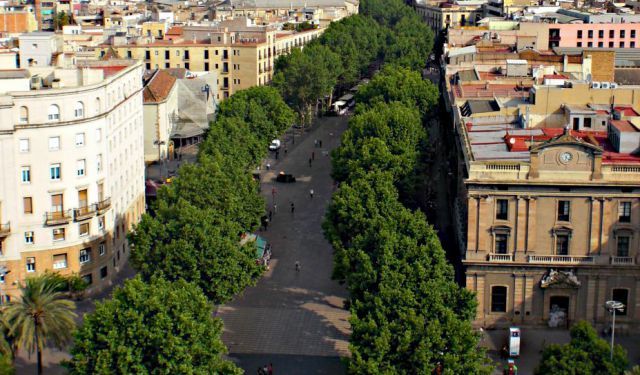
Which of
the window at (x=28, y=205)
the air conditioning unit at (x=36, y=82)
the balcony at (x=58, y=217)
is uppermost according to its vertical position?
the air conditioning unit at (x=36, y=82)

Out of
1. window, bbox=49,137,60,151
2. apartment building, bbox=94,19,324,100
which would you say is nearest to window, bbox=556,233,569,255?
window, bbox=49,137,60,151

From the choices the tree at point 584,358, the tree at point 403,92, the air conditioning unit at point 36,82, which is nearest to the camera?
the tree at point 584,358

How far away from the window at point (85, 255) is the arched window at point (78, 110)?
9947 millimetres

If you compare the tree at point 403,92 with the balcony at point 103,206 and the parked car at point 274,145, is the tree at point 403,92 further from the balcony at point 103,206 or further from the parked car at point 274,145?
the balcony at point 103,206

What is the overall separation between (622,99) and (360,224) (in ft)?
92.2

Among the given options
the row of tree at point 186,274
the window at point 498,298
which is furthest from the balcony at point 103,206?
the window at point 498,298

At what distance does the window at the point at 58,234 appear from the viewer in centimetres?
7481

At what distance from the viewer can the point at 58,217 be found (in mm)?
74250

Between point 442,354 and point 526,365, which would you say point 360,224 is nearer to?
point 526,365

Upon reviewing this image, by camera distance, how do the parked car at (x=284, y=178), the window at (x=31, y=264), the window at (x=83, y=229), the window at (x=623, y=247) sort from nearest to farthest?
the window at (x=623, y=247), the window at (x=31, y=264), the window at (x=83, y=229), the parked car at (x=284, y=178)

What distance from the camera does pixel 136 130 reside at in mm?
91125

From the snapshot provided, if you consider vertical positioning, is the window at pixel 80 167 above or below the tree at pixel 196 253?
above

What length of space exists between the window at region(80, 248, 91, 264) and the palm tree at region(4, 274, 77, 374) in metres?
15.0

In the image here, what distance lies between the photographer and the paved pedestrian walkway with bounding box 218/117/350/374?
2640 inches
